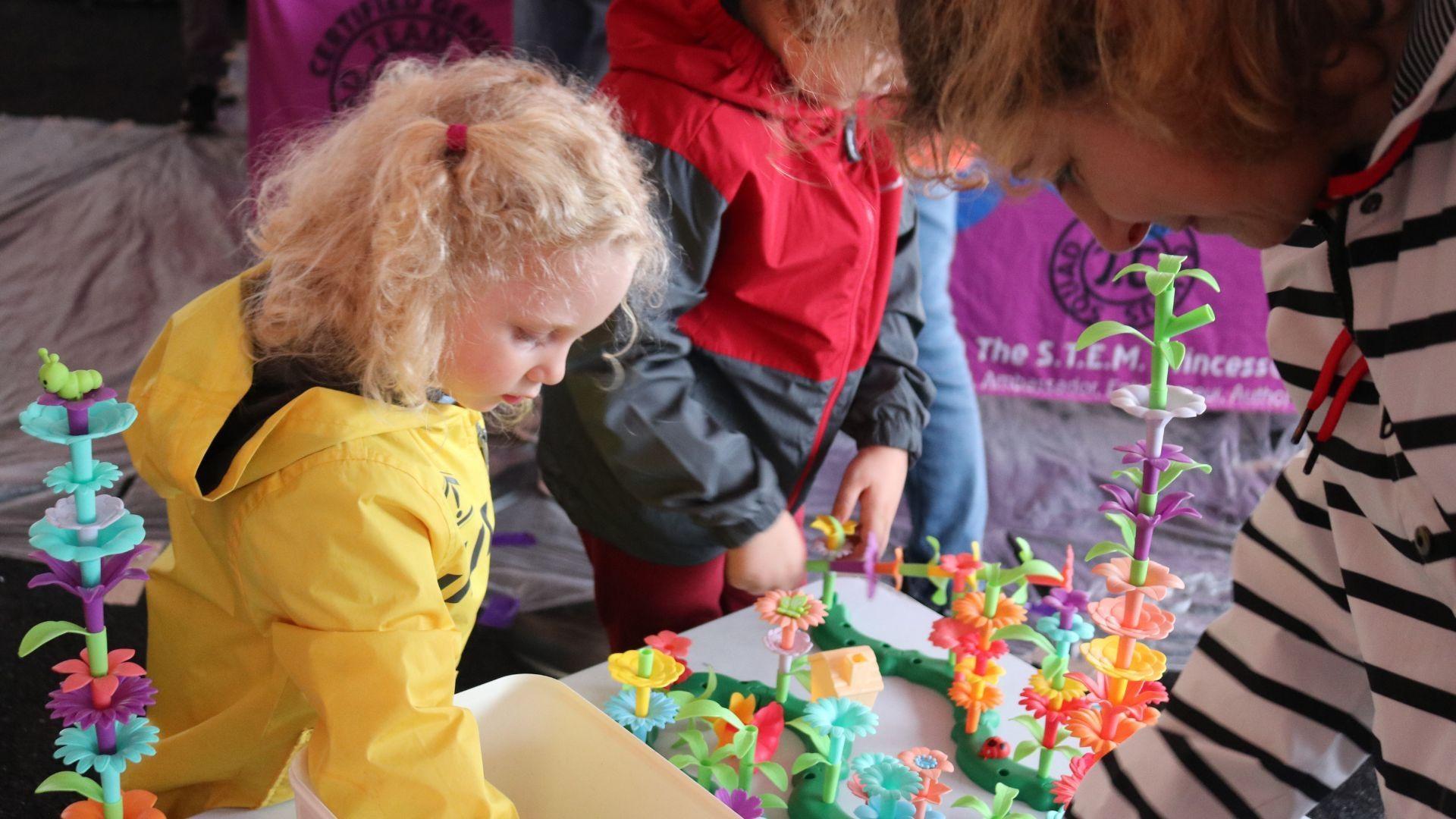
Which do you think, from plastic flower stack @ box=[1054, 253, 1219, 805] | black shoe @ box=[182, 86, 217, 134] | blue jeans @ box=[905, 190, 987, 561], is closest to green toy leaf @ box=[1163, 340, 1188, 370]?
plastic flower stack @ box=[1054, 253, 1219, 805]

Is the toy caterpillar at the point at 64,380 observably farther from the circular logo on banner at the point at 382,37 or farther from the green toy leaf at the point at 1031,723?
the circular logo on banner at the point at 382,37

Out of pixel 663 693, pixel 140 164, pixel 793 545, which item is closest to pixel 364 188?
pixel 663 693

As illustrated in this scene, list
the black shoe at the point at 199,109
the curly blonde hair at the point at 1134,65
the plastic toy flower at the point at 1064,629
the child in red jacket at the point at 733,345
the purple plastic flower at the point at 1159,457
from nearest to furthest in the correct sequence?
the curly blonde hair at the point at 1134,65, the purple plastic flower at the point at 1159,457, the plastic toy flower at the point at 1064,629, the child in red jacket at the point at 733,345, the black shoe at the point at 199,109

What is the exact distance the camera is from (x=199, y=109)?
3.24 meters

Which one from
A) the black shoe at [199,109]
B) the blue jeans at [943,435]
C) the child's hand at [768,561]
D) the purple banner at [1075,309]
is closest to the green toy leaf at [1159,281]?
the child's hand at [768,561]

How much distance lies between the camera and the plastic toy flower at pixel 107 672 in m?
0.60

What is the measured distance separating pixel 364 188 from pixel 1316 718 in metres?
0.62

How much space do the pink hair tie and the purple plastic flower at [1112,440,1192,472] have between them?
454mm

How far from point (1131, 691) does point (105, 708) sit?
63 cm

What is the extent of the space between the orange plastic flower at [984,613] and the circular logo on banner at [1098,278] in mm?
1186

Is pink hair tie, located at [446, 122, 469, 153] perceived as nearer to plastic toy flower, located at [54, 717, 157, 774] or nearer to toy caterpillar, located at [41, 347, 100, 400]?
toy caterpillar, located at [41, 347, 100, 400]

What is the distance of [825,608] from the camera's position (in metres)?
0.99

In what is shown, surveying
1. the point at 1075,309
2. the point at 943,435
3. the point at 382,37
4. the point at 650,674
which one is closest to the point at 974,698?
the point at 650,674

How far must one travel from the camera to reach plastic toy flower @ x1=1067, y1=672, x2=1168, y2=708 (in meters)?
0.82
